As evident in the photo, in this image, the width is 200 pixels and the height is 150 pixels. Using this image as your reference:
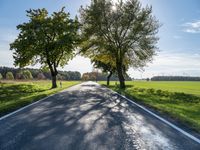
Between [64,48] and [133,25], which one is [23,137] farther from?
[64,48]

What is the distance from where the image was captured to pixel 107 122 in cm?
866

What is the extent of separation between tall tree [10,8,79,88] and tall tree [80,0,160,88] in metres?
2.66

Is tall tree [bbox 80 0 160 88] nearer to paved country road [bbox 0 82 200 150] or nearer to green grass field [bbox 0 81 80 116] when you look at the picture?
green grass field [bbox 0 81 80 116]

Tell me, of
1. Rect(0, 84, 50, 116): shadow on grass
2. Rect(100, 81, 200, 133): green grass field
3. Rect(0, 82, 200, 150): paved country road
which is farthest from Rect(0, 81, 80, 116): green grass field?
Rect(100, 81, 200, 133): green grass field

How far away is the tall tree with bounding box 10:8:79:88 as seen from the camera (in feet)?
116

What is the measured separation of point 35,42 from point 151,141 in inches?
1242

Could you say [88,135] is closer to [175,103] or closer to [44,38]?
[175,103]

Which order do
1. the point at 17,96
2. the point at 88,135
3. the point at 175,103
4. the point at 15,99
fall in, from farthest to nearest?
the point at 17,96
the point at 15,99
the point at 175,103
the point at 88,135

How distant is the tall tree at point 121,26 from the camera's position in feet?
111

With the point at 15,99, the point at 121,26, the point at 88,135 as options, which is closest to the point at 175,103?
the point at 15,99

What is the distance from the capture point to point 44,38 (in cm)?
3625

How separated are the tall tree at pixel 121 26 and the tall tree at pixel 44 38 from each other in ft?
8.71

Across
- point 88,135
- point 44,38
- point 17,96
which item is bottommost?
point 17,96

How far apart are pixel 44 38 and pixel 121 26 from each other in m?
10.2
